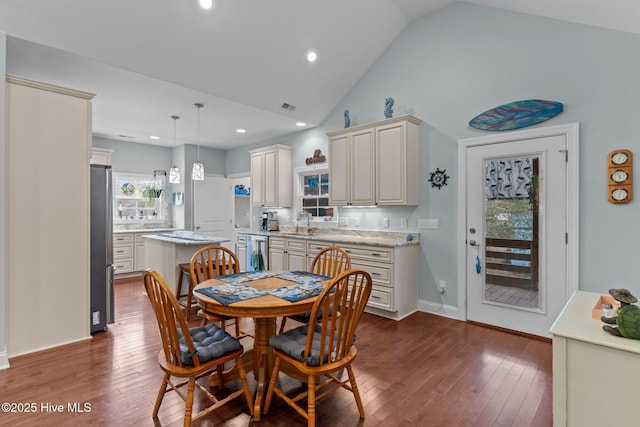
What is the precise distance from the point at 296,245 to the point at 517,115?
325 centimetres

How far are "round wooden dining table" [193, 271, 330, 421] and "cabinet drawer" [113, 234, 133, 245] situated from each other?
4.64 meters

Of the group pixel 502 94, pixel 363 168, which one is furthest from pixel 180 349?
pixel 502 94

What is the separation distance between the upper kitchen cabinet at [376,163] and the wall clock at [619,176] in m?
1.85

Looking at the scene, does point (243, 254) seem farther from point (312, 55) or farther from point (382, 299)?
point (312, 55)

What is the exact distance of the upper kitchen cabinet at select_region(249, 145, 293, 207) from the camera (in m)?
5.84

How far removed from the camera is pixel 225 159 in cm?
757

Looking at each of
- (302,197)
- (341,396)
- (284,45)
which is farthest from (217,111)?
(341,396)

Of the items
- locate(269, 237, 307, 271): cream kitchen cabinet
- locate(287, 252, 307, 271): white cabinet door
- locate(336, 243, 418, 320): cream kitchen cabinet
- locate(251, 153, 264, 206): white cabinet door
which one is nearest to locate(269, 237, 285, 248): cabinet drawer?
locate(269, 237, 307, 271): cream kitchen cabinet

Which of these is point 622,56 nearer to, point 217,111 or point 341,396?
point 341,396

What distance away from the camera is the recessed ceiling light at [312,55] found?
13.2 ft

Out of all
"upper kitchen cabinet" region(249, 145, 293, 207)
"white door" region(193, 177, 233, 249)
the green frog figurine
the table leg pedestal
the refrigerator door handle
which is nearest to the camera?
the green frog figurine

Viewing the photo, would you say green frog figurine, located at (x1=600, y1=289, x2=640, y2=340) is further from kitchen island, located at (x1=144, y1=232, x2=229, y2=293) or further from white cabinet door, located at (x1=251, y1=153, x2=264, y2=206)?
white cabinet door, located at (x1=251, y1=153, x2=264, y2=206)

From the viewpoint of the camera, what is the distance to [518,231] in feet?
11.2

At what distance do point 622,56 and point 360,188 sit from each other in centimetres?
283
